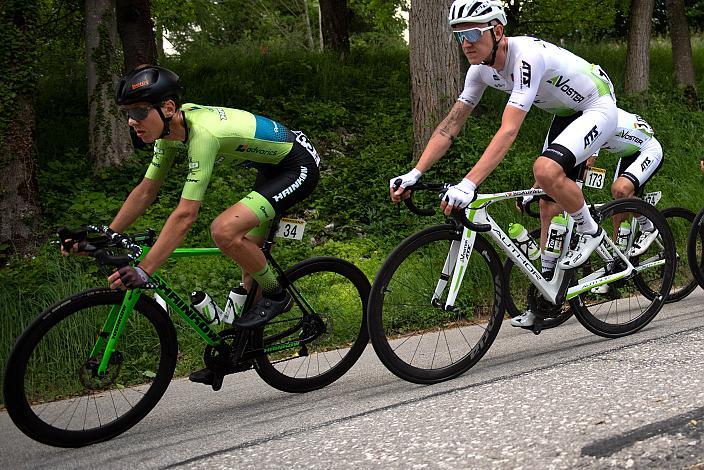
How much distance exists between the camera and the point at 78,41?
14.8 meters

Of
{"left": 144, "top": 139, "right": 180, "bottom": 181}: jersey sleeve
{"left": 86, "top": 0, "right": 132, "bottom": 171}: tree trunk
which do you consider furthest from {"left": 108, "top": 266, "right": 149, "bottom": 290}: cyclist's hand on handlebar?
{"left": 86, "top": 0, "right": 132, "bottom": 171}: tree trunk

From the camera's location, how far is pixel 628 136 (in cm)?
638

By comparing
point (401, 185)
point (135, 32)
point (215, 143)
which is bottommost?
point (401, 185)

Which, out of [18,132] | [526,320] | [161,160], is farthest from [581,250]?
[18,132]

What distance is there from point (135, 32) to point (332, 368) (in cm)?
910

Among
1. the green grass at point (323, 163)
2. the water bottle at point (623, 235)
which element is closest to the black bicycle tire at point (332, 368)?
the green grass at point (323, 163)

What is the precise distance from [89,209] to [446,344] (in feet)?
18.5

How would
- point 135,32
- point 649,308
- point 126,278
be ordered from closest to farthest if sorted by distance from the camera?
1. point 126,278
2. point 649,308
3. point 135,32

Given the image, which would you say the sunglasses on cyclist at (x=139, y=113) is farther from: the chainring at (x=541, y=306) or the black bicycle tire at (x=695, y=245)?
the black bicycle tire at (x=695, y=245)

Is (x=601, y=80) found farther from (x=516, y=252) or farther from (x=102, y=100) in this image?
(x=102, y=100)

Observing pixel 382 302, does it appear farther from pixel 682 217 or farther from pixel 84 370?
pixel 682 217

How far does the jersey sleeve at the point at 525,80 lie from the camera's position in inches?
192

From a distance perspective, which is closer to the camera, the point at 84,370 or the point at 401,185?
the point at 84,370

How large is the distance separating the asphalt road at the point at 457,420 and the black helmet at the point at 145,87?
180cm
